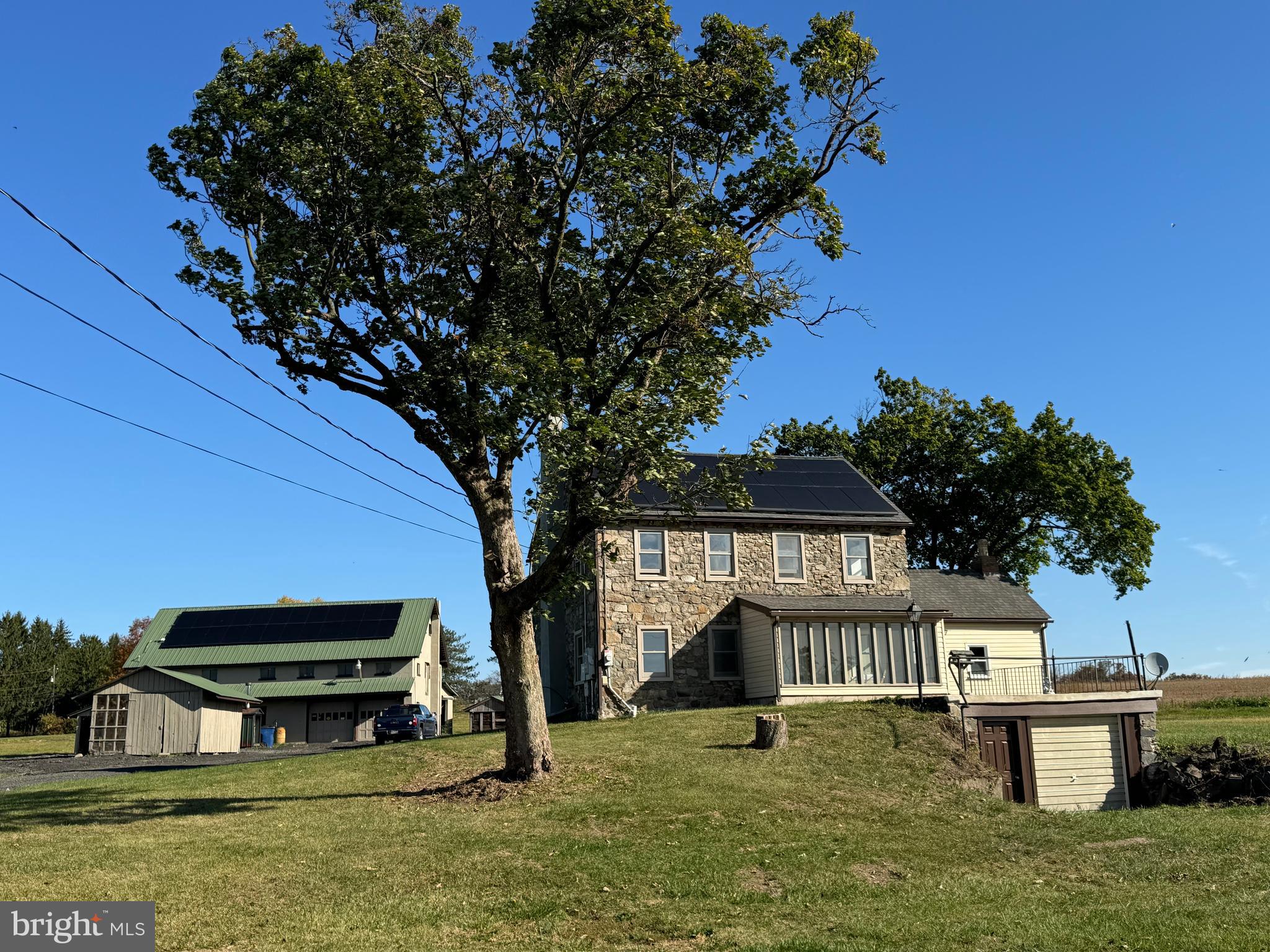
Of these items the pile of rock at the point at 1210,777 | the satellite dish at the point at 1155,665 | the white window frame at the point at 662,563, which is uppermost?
the white window frame at the point at 662,563

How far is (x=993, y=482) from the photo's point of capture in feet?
149

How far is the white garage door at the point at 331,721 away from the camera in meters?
47.9

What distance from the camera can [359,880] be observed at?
40.8ft

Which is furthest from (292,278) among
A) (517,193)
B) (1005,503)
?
(1005,503)

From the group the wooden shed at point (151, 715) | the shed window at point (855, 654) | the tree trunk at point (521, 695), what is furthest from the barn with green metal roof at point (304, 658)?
the tree trunk at point (521, 695)

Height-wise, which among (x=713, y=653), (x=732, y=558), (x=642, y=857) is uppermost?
(x=732, y=558)

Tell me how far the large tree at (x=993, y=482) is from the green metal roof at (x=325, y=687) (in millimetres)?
21257

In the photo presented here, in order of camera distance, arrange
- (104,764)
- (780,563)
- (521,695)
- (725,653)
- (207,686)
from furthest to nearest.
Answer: (207,686) < (104,764) < (780,563) < (725,653) < (521,695)

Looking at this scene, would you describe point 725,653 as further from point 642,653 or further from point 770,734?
point 770,734

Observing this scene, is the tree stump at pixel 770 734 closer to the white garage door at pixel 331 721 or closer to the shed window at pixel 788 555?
the shed window at pixel 788 555

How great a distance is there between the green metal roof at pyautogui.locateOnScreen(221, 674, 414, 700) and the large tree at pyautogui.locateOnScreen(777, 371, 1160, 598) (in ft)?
69.7

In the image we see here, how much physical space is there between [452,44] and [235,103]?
3.69 meters

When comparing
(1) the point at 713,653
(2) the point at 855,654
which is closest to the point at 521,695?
(1) the point at 713,653

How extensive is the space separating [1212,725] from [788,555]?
16.1m
